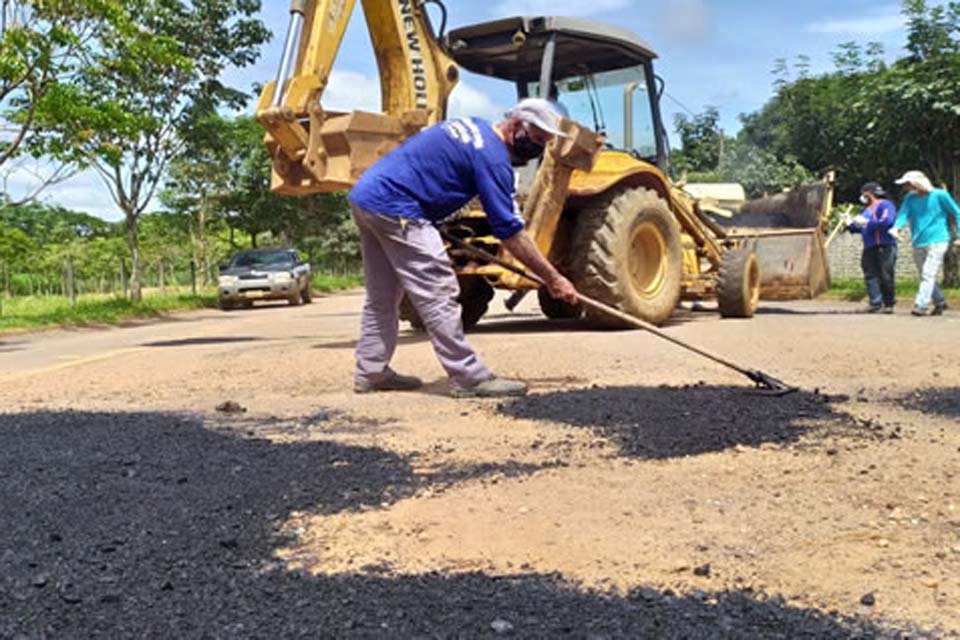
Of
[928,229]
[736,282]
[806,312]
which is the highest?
[928,229]

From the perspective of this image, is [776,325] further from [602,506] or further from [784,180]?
[784,180]

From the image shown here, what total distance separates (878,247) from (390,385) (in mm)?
7966

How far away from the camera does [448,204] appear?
17.4 feet

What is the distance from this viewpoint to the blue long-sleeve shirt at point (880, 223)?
36.9 ft

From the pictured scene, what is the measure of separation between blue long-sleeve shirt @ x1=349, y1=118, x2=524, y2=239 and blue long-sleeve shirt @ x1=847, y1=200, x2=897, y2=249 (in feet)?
25.1

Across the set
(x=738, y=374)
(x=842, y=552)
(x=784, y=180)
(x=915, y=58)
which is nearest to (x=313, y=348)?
(x=738, y=374)

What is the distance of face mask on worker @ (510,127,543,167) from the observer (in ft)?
17.2

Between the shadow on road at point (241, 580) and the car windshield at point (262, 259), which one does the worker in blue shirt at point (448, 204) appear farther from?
the car windshield at point (262, 259)

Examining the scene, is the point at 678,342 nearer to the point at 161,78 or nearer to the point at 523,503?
the point at 523,503

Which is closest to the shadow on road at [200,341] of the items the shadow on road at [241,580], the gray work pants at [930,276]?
the shadow on road at [241,580]

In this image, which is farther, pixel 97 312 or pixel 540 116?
pixel 97 312

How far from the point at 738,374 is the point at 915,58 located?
12.8 meters

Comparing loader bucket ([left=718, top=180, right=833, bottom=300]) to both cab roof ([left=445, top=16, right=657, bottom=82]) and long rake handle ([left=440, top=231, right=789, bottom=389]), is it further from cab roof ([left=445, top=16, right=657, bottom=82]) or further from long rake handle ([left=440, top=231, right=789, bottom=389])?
long rake handle ([left=440, top=231, right=789, bottom=389])

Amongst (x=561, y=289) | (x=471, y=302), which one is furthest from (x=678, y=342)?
(x=471, y=302)
